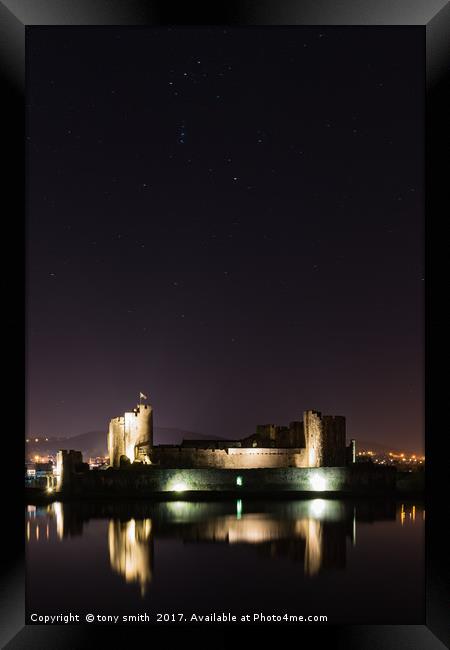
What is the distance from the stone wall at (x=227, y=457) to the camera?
1797 centimetres

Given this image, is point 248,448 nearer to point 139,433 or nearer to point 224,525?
point 139,433

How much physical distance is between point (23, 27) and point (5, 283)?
117cm

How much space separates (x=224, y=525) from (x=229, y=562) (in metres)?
3.87

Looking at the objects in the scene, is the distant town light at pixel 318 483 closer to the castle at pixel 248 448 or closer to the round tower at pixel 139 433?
the castle at pixel 248 448

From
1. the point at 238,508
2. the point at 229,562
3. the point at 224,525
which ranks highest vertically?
the point at 229,562

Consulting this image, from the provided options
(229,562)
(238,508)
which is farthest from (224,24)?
(238,508)

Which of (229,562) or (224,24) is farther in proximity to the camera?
(229,562)

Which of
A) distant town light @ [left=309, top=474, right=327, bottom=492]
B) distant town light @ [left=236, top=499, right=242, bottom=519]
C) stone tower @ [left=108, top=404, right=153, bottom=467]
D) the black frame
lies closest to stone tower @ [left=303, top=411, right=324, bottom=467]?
distant town light @ [left=309, top=474, right=327, bottom=492]

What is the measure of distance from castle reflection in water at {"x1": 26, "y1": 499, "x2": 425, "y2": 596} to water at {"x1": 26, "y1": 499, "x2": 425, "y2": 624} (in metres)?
0.02

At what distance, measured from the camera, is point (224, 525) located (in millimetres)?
12773

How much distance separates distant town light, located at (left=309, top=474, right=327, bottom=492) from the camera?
16938 millimetres

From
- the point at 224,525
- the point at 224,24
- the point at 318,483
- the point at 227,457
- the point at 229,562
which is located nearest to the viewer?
the point at 224,24

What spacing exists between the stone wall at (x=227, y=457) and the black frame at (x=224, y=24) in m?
14.8

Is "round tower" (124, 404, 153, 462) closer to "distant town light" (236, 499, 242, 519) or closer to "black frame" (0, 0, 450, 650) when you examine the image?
"distant town light" (236, 499, 242, 519)
